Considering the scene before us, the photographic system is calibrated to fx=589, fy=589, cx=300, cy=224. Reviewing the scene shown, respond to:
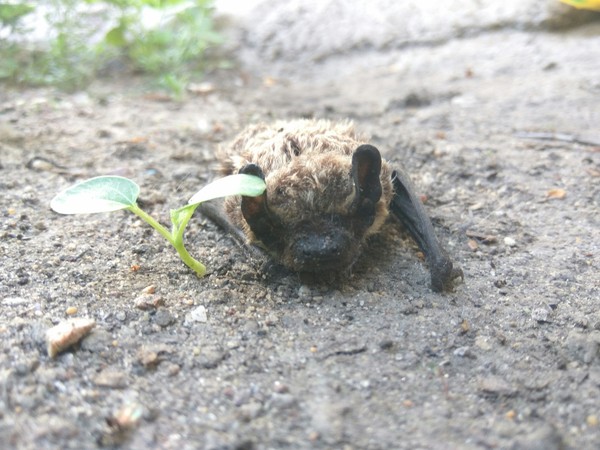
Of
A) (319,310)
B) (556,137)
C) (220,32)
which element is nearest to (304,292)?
(319,310)

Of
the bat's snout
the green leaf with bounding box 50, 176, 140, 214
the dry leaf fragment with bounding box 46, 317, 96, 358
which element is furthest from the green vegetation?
the dry leaf fragment with bounding box 46, 317, 96, 358

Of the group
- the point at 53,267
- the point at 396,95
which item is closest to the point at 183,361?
the point at 53,267

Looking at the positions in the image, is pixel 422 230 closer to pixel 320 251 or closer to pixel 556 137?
pixel 320 251

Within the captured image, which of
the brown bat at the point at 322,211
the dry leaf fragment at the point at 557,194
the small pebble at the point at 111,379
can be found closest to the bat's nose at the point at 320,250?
the brown bat at the point at 322,211

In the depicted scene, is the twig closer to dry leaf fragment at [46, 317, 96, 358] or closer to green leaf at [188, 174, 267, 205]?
green leaf at [188, 174, 267, 205]

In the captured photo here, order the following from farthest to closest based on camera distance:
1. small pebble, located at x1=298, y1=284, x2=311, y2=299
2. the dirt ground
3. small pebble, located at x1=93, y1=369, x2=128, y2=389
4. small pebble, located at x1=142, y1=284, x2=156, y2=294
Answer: small pebble, located at x1=298, y1=284, x2=311, y2=299
small pebble, located at x1=142, y1=284, x2=156, y2=294
small pebble, located at x1=93, y1=369, x2=128, y2=389
the dirt ground
